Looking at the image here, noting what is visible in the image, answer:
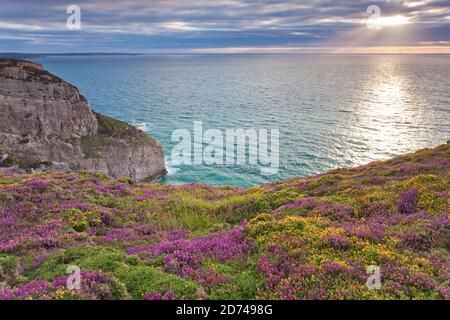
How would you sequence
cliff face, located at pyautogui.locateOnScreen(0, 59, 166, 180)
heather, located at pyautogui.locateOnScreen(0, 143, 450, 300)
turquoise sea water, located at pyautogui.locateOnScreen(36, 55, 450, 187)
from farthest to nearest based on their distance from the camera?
turquoise sea water, located at pyautogui.locateOnScreen(36, 55, 450, 187) → cliff face, located at pyautogui.locateOnScreen(0, 59, 166, 180) → heather, located at pyautogui.locateOnScreen(0, 143, 450, 300)

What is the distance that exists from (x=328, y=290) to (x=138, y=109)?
155 meters

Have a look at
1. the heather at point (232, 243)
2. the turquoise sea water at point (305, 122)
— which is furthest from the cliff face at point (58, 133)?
the heather at point (232, 243)

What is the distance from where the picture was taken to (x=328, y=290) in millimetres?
10180

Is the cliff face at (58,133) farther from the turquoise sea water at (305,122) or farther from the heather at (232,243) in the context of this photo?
the heather at (232,243)

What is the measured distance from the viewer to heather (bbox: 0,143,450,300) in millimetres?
10750

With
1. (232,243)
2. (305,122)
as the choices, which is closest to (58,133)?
(232,243)

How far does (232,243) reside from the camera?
15266 millimetres

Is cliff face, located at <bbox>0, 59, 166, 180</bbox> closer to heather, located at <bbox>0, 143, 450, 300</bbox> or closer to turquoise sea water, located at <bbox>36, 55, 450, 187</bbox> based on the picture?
turquoise sea water, located at <bbox>36, 55, 450, 187</bbox>

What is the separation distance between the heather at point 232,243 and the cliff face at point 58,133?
44.4 metres

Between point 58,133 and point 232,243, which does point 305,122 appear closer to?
point 58,133

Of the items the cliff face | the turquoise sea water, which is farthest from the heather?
the turquoise sea water

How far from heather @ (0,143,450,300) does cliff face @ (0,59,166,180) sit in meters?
44.4

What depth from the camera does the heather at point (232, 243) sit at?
10750mm
